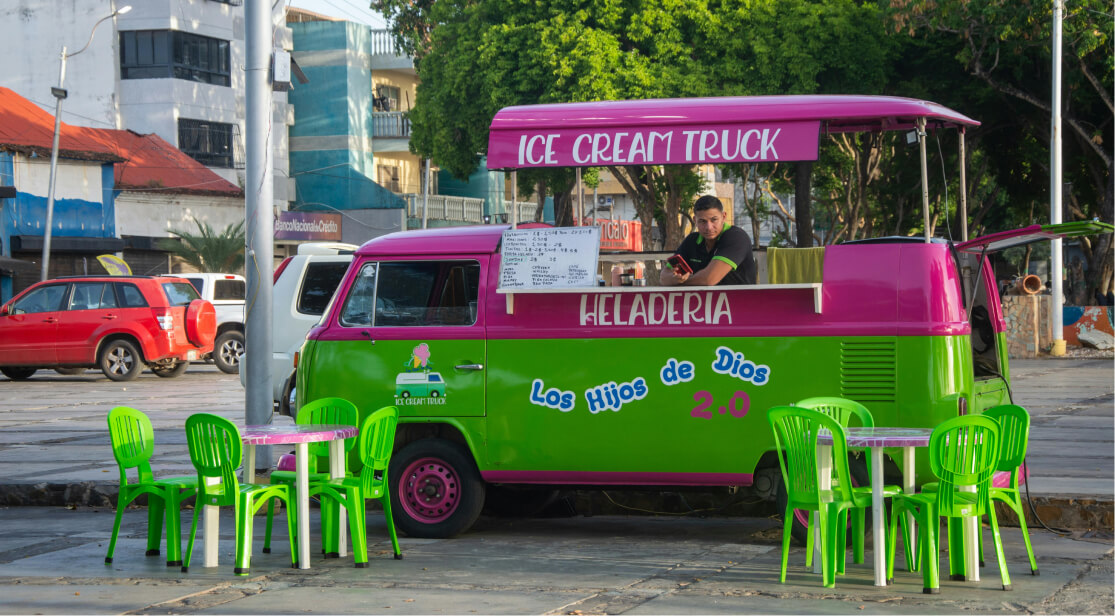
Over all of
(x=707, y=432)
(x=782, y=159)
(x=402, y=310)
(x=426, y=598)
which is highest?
(x=782, y=159)

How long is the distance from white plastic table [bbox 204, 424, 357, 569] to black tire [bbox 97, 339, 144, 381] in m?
17.0

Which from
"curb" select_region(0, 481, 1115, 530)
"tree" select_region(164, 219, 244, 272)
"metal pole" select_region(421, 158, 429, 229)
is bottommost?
"curb" select_region(0, 481, 1115, 530)

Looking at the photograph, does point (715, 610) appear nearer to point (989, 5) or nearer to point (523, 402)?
point (523, 402)

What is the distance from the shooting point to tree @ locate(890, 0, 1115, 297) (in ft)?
89.6

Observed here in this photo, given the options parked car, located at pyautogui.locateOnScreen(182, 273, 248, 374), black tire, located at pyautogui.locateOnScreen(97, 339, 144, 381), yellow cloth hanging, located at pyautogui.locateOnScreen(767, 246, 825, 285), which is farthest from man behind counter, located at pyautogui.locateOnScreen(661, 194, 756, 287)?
parked car, located at pyautogui.locateOnScreen(182, 273, 248, 374)

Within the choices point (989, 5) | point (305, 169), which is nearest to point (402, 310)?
point (989, 5)

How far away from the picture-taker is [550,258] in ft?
27.5

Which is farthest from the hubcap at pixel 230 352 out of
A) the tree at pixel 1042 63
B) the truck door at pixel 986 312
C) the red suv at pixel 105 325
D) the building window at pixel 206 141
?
the truck door at pixel 986 312

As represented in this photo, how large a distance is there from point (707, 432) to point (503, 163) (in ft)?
6.97

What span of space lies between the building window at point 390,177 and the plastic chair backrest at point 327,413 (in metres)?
42.0

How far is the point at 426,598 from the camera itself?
6809 mm

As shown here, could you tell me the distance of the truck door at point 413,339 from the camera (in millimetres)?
8680

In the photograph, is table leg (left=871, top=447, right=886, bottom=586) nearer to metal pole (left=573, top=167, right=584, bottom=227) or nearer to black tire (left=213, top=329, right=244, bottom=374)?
metal pole (left=573, top=167, right=584, bottom=227)

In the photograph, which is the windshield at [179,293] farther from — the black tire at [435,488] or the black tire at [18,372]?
the black tire at [435,488]
